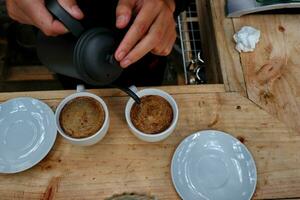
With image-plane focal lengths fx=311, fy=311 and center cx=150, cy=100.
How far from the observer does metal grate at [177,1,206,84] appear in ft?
3.85

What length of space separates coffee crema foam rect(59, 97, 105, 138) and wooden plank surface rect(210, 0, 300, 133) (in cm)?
40

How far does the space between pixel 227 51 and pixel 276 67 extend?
0.16 metres

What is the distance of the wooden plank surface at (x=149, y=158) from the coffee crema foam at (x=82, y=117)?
6 centimetres

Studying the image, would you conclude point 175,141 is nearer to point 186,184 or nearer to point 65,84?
point 186,184

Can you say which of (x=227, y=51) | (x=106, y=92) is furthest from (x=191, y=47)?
(x=106, y=92)

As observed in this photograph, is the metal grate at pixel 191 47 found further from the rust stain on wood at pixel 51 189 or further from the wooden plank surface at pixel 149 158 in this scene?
the rust stain on wood at pixel 51 189

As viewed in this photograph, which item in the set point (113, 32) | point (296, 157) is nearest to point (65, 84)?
point (113, 32)

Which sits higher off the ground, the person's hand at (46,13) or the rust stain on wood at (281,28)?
the person's hand at (46,13)

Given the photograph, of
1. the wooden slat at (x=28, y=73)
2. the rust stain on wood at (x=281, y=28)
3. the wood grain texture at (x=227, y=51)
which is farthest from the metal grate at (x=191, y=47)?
the wooden slat at (x=28, y=73)

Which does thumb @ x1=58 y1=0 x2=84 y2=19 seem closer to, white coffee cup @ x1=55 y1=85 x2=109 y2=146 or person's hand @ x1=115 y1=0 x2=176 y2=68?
person's hand @ x1=115 y1=0 x2=176 y2=68

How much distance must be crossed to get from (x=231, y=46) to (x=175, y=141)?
1.20 ft

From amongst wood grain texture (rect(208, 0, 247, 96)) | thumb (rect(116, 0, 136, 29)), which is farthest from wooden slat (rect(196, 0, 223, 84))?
thumb (rect(116, 0, 136, 29))

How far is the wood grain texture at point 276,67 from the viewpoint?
0.90 meters

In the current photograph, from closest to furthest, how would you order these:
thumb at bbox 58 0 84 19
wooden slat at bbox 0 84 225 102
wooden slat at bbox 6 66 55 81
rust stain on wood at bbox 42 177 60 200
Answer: thumb at bbox 58 0 84 19 → rust stain on wood at bbox 42 177 60 200 → wooden slat at bbox 0 84 225 102 → wooden slat at bbox 6 66 55 81
